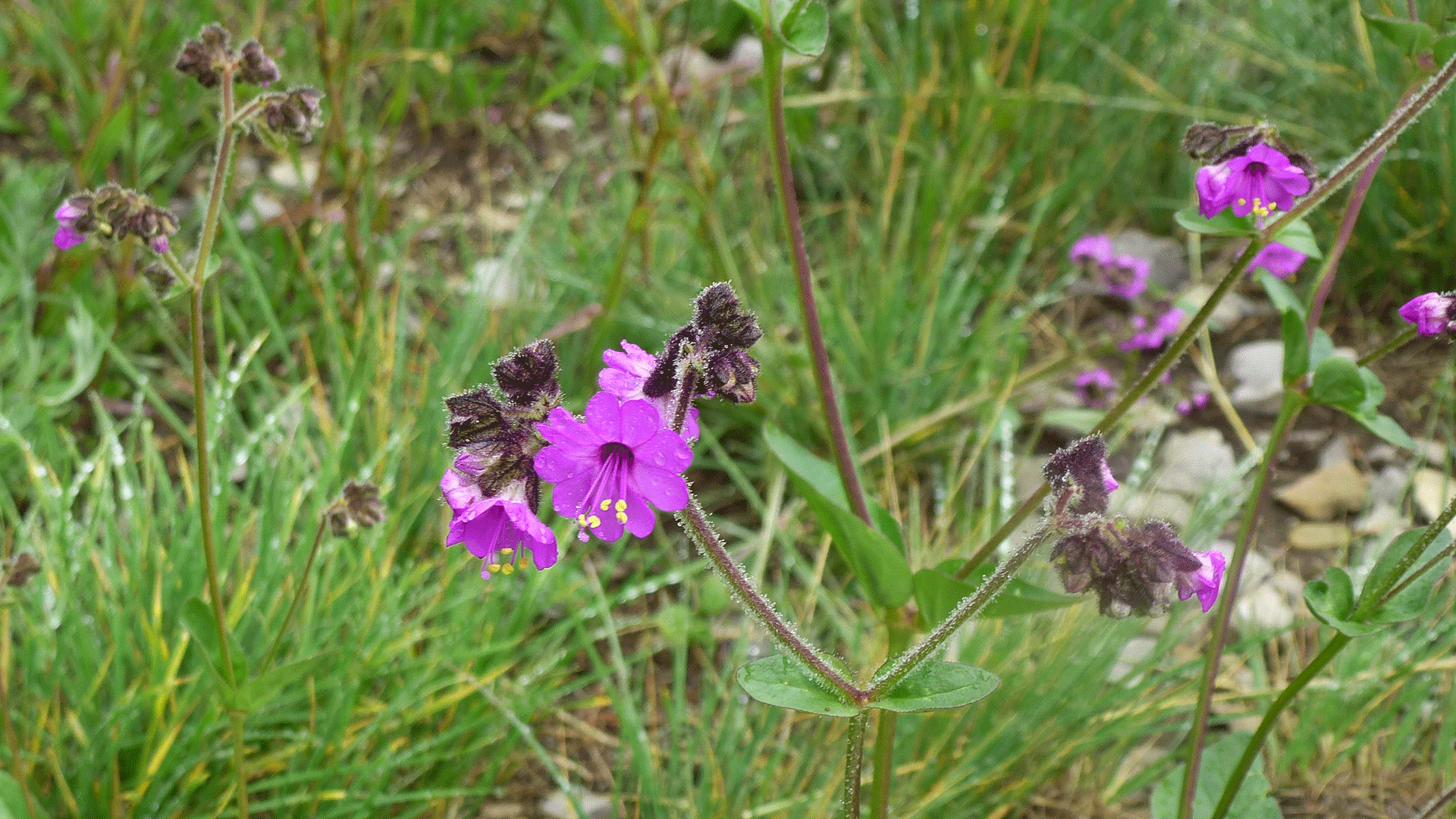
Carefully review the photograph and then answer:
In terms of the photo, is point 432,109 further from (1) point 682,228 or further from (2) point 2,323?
(2) point 2,323

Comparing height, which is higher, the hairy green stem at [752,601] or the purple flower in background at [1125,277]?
the purple flower in background at [1125,277]

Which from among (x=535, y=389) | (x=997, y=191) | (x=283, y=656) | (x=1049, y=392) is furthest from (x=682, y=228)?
(x=535, y=389)

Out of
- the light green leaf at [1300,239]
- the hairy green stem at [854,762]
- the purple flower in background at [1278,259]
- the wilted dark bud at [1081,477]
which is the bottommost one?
the hairy green stem at [854,762]

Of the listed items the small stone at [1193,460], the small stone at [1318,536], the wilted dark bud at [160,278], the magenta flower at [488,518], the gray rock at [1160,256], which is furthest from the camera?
the gray rock at [1160,256]

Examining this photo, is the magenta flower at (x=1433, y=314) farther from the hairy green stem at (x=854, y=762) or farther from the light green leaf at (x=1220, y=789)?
the hairy green stem at (x=854, y=762)

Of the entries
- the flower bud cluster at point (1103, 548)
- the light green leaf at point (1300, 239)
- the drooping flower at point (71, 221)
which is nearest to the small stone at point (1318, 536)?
the light green leaf at point (1300, 239)

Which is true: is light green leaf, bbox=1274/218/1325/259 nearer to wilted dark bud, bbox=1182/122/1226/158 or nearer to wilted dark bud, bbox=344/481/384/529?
wilted dark bud, bbox=1182/122/1226/158

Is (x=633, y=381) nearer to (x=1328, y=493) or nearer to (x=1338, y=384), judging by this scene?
(x=1338, y=384)

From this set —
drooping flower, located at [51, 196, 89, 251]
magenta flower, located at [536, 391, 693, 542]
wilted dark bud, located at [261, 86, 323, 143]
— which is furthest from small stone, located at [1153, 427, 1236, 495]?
drooping flower, located at [51, 196, 89, 251]
